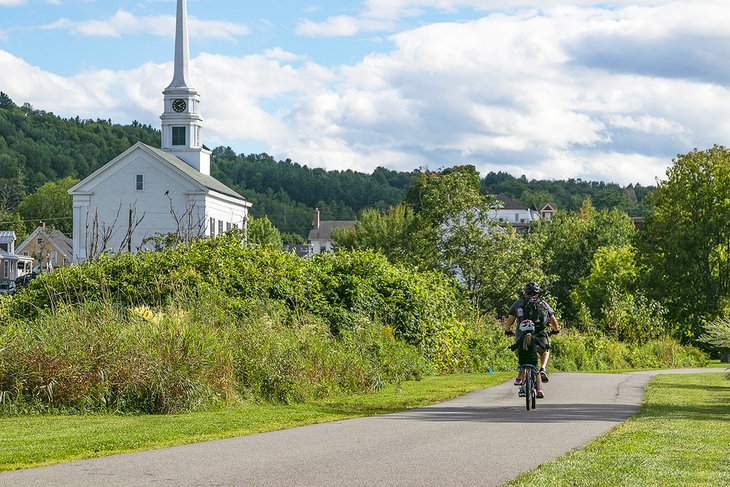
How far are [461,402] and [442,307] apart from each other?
425 inches

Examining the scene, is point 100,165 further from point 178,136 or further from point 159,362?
point 159,362

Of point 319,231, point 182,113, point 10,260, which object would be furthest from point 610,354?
point 319,231

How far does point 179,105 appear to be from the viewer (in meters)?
82.6

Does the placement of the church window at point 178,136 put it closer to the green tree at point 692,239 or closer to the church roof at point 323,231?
the green tree at point 692,239

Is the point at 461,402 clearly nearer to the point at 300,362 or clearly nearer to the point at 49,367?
the point at 300,362

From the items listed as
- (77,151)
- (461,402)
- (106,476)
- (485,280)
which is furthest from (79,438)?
(77,151)

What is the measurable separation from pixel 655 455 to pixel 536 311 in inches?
225

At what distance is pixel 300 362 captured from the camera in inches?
738

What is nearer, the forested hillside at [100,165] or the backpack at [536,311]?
the backpack at [536,311]

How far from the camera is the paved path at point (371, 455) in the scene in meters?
9.66

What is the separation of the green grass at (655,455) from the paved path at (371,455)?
310 mm

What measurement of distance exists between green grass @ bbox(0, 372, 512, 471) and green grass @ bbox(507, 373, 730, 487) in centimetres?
393

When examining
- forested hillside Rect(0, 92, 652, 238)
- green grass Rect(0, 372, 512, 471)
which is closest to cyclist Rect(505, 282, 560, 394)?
green grass Rect(0, 372, 512, 471)

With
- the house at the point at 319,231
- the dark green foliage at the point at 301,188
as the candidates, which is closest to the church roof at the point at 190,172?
the dark green foliage at the point at 301,188
